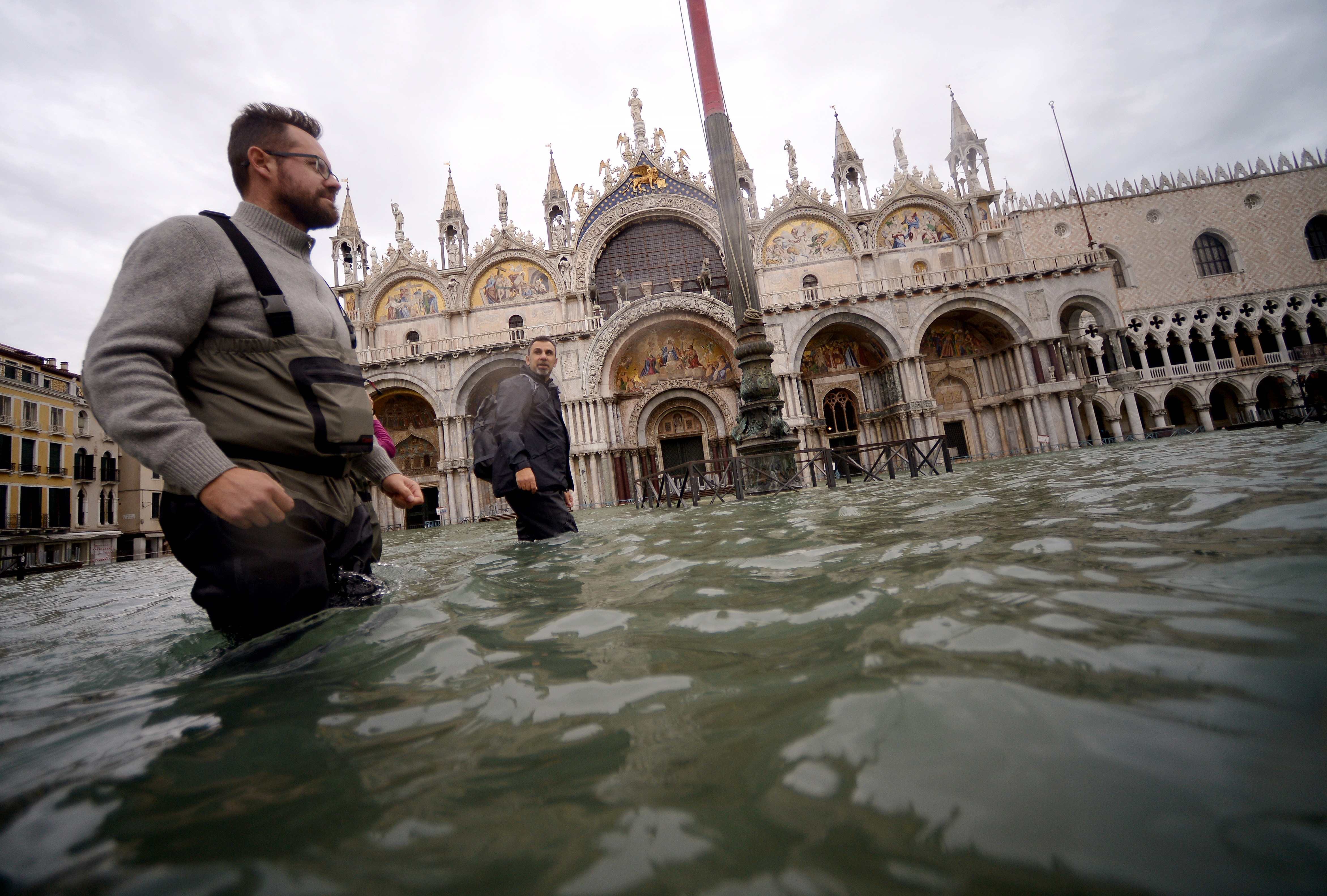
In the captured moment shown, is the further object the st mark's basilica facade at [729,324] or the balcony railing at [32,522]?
the balcony railing at [32,522]

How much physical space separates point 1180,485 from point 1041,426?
58.6ft

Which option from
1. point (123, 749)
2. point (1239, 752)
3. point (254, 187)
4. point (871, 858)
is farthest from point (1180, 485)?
point (254, 187)

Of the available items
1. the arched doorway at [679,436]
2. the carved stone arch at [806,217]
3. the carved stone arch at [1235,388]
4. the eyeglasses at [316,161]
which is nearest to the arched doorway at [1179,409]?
the carved stone arch at [1235,388]

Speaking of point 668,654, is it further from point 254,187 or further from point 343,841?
point 254,187

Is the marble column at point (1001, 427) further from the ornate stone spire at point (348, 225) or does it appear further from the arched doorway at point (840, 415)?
the ornate stone spire at point (348, 225)

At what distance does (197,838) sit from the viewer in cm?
71

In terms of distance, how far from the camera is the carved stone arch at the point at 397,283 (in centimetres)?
2053

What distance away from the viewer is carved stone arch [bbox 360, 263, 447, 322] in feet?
67.4

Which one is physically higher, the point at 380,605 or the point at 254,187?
the point at 254,187

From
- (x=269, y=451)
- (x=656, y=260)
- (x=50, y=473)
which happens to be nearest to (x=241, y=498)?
(x=269, y=451)

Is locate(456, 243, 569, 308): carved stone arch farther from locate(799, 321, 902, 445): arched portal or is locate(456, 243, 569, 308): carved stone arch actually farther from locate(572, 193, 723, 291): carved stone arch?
locate(799, 321, 902, 445): arched portal

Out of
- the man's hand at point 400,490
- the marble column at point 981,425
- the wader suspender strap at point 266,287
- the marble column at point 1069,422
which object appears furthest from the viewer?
the marble column at point 981,425

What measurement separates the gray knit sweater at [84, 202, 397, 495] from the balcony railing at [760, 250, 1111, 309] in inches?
675

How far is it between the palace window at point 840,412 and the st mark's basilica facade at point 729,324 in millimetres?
61
